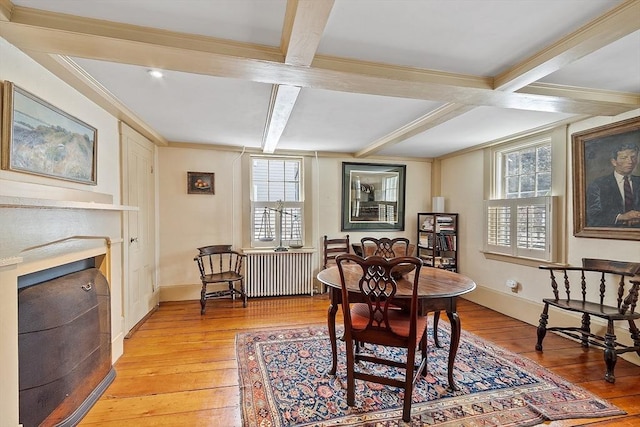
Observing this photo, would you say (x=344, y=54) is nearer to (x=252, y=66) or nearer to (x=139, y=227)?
(x=252, y=66)

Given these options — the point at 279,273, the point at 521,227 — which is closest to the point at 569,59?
the point at 521,227

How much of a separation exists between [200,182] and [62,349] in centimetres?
282

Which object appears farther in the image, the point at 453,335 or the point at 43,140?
the point at 453,335

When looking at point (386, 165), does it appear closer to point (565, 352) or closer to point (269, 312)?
point (269, 312)

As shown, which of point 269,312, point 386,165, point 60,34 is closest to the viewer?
point 60,34

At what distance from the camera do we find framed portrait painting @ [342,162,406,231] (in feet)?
16.0

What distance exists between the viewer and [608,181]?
2727 millimetres

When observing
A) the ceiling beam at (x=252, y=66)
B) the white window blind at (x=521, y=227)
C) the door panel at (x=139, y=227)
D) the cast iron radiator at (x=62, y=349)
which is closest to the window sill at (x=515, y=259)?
the white window blind at (x=521, y=227)

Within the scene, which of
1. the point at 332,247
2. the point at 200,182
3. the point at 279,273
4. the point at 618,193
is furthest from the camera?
the point at 332,247

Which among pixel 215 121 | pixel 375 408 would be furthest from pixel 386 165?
pixel 375 408

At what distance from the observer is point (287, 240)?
4691mm

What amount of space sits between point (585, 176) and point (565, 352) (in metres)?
1.68

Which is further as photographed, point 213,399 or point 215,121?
point 215,121

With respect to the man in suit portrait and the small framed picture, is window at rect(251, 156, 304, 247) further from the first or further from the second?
the man in suit portrait
